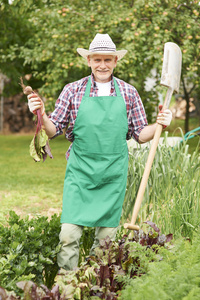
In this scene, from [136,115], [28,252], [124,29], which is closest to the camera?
[28,252]

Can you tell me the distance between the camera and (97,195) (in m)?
2.87

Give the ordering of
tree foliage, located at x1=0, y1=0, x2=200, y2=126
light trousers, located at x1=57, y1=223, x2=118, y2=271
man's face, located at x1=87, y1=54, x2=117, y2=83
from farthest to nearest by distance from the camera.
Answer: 1. tree foliage, located at x1=0, y1=0, x2=200, y2=126
2. man's face, located at x1=87, y1=54, x2=117, y2=83
3. light trousers, located at x1=57, y1=223, x2=118, y2=271

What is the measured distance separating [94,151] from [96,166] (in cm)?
10

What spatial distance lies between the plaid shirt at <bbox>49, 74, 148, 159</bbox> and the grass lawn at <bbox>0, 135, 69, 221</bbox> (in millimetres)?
1106

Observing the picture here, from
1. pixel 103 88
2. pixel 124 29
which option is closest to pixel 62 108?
pixel 103 88

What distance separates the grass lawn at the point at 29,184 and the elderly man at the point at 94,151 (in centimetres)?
109

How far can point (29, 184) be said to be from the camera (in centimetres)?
769

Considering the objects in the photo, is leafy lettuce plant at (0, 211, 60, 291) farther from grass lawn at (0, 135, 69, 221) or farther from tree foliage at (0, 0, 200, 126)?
tree foliage at (0, 0, 200, 126)

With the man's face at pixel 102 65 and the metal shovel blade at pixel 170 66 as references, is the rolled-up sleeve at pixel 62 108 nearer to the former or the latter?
the man's face at pixel 102 65

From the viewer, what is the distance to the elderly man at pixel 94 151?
2834 millimetres

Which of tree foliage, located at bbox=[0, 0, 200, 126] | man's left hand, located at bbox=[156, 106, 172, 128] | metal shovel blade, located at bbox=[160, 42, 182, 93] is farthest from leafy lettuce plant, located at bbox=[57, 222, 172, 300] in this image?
tree foliage, located at bbox=[0, 0, 200, 126]

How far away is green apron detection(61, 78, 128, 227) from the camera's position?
9.31ft

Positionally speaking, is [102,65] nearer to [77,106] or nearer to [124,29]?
[77,106]

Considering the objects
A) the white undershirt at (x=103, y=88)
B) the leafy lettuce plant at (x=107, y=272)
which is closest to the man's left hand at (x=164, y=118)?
the white undershirt at (x=103, y=88)
